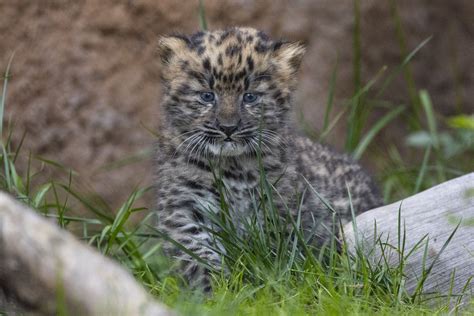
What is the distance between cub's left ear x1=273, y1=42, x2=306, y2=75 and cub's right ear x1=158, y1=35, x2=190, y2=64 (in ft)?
1.79

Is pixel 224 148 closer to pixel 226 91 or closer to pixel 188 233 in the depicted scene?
pixel 226 91

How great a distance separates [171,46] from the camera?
5898 mm

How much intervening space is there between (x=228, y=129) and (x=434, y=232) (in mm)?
1255

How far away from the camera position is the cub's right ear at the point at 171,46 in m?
5.86

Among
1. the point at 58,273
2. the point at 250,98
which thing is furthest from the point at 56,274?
the point at 250,98

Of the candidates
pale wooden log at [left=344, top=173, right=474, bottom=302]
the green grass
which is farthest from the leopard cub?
pale wooden log at [left=344, top=173, right=474, bottom=302]

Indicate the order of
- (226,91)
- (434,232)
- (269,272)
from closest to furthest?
(269,272) → (434,232) → (226,91)

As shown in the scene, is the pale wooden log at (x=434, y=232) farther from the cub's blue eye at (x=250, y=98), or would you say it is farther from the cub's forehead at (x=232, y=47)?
the cub's forehead at (x=232, y=47)

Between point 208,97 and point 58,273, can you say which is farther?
point 208,97

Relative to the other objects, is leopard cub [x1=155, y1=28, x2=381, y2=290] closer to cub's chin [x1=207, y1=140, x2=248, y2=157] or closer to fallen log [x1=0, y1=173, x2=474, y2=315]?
cub's chin [x1=207, y1=140, x2=248, y2=157]

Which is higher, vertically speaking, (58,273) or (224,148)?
(224,148)

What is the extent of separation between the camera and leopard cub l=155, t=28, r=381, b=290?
5.46 meters

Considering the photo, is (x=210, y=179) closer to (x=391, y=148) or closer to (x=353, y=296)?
(x=353, y=296)

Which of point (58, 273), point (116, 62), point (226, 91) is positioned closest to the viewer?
point (58, 273)
